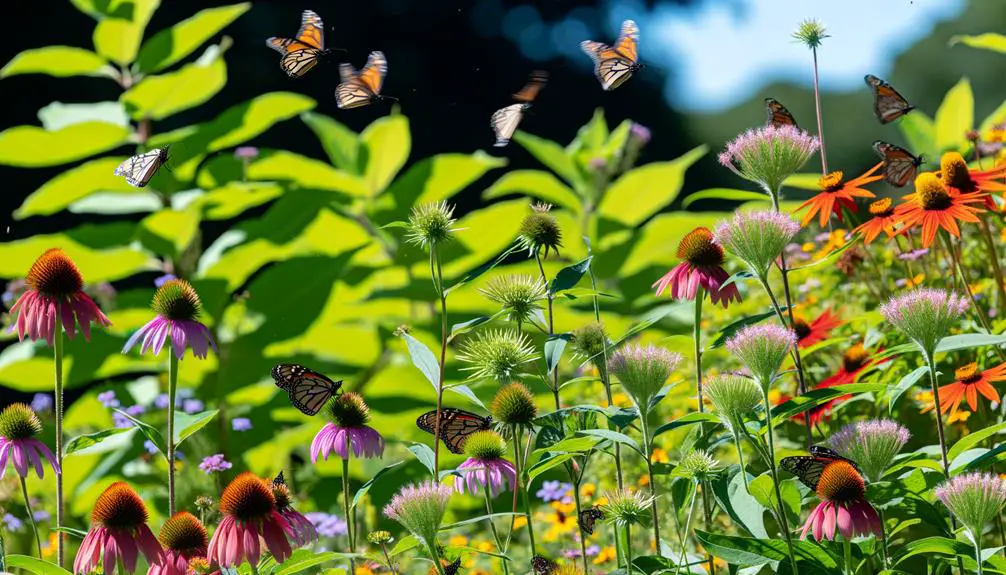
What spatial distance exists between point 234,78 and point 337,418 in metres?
8.65

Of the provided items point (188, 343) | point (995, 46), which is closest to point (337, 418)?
point (188, 343)

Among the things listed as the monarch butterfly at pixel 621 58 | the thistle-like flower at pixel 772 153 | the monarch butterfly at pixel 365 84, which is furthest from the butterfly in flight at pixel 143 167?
the thistle-like flower at pixel 772 153

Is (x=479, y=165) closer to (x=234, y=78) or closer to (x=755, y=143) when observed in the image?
(x=755, y=143)

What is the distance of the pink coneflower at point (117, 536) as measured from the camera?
1391mm

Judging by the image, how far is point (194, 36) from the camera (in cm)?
471

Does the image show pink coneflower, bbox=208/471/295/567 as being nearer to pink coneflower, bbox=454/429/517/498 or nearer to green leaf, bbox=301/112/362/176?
pink coneflower, bbox=454/429/517/498

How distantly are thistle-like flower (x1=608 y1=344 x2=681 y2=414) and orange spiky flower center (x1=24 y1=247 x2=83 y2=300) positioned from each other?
852mm

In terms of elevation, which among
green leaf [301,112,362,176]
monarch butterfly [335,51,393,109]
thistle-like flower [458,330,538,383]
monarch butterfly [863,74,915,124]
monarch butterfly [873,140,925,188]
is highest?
green leaf [301,112,362,176]

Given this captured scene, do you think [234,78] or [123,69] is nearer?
[123,69]

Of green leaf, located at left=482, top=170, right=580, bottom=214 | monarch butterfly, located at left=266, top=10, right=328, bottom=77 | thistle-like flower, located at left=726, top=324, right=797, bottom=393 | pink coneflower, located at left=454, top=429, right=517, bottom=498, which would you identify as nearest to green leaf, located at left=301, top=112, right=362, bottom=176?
green leaf, located at left=482, top=170, right=580, bottom=214

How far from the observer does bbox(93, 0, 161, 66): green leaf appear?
15.4 feet

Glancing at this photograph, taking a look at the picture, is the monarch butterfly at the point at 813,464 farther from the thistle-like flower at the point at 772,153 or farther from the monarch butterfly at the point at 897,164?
the monarch butterfly at the point at 897,164

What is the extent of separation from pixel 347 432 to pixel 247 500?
0.74 feet

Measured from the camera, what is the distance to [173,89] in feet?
15.0
